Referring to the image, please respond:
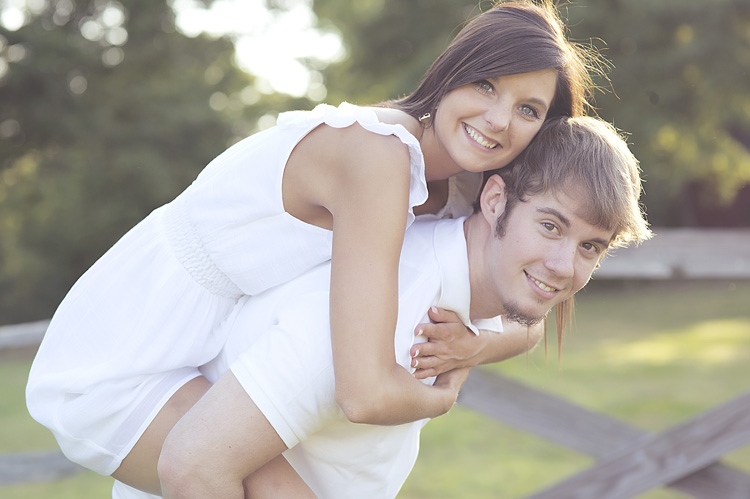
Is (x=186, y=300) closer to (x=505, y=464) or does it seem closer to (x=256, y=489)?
(x=256, y=489)

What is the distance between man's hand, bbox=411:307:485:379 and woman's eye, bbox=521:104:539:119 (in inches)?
25.4

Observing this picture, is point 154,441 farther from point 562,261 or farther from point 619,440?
point 619,440

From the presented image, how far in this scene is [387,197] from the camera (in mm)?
2047

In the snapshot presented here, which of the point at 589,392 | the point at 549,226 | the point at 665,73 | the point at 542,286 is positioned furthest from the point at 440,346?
the point at 665,73

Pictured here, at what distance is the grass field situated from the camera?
7.18m

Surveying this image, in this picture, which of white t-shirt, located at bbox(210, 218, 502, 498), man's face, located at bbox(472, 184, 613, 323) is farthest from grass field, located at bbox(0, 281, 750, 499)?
white t-shirt, located at bbox(210, 218, 502, 498)

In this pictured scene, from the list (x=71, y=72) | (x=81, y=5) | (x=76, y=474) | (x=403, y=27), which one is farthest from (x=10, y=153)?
(x=76, y=474)

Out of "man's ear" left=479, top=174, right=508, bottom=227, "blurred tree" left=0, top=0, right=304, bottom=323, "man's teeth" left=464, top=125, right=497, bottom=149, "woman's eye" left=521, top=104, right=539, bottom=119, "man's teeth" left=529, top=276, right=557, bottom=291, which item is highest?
"woman's eye" left=521, top=104, right=539, bottom=119

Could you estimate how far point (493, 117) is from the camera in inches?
93.4

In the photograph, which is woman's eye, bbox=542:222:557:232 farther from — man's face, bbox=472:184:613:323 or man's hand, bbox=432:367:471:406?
man's hand, bbox=432:367:471:406

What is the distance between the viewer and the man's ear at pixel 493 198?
2408 mm

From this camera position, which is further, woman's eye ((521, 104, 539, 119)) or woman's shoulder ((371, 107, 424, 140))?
woman's eye ((521, 104, 539, 119))

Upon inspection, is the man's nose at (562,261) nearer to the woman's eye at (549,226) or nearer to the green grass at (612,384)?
the woman's eye at (549,226)

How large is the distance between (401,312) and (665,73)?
16822mm
